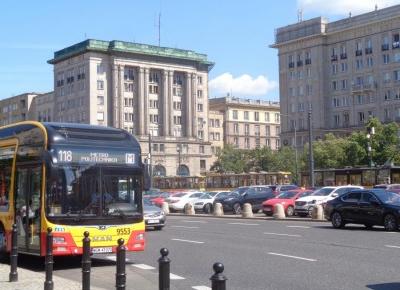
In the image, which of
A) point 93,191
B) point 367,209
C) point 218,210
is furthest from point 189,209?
point 93,191

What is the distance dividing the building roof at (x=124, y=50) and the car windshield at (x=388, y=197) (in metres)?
109

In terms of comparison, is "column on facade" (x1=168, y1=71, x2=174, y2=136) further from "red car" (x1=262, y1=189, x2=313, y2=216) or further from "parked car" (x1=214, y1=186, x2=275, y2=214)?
"red car" (x1=262, y1=189, x2=313, y2=216)

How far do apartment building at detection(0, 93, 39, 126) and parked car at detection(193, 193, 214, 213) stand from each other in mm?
115766

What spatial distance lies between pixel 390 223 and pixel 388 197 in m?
1.39

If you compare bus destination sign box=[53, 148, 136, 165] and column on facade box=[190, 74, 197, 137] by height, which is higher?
column on facade box=[190, 74, 197, 137]

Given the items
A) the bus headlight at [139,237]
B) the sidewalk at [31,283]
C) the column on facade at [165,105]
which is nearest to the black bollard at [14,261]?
the sidewalk at [31,283]

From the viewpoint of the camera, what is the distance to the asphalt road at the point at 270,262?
11938 mm

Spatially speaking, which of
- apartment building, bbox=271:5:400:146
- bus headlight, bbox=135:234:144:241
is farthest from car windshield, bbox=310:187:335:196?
apartment building, bbox=271:5:400:146

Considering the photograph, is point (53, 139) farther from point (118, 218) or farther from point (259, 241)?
point (259, 241)

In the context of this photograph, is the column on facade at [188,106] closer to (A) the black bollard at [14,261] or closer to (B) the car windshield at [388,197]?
(B) the car windshield at [388,197]

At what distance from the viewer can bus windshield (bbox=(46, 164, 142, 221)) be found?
13.7m

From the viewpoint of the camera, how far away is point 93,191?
1404 centimetres

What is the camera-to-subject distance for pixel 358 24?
365ft

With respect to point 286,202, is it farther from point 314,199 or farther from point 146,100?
point 146,100
